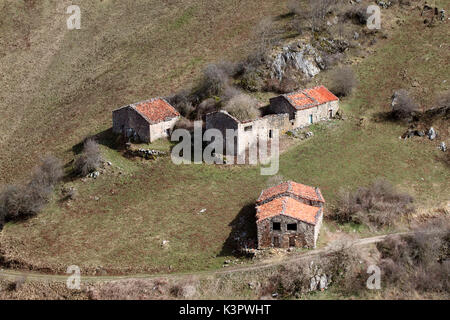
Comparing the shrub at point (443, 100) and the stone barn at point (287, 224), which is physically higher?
the shrub at point (443, 100)

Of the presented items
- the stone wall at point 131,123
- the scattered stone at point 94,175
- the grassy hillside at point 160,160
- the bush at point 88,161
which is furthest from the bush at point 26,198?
the stone wall at point 131,123

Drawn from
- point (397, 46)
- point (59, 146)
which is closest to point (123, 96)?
point (59, 146)

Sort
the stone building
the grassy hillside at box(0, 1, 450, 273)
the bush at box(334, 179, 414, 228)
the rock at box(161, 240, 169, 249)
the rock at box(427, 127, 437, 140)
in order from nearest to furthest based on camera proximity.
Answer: the rock at box(161, 240, 169, 249), the bush at box(334, 179, 414, 228), the grassy hillside at box(0, 1, 450, 273), the stone building, the rock at box(427, 127, 437, 140)

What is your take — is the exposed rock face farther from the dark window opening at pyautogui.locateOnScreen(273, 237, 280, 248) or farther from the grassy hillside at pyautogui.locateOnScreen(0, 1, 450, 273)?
the dark window opening at pyautogui.locateOnScreen(273, 237, 280, 248)

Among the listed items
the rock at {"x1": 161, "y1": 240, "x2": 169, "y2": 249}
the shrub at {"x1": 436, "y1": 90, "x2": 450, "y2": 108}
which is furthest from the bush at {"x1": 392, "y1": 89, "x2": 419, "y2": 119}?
the rock at {"x1": 161, "y1": 240, "x2": 169, "y2": 249}

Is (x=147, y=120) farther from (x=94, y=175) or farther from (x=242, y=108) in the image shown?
(x=242, y=108)

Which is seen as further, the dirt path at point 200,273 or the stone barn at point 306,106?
the stone barn at point 306,106

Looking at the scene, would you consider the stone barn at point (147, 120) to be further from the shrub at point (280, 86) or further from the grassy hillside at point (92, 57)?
the shrub at point (280, 86)
